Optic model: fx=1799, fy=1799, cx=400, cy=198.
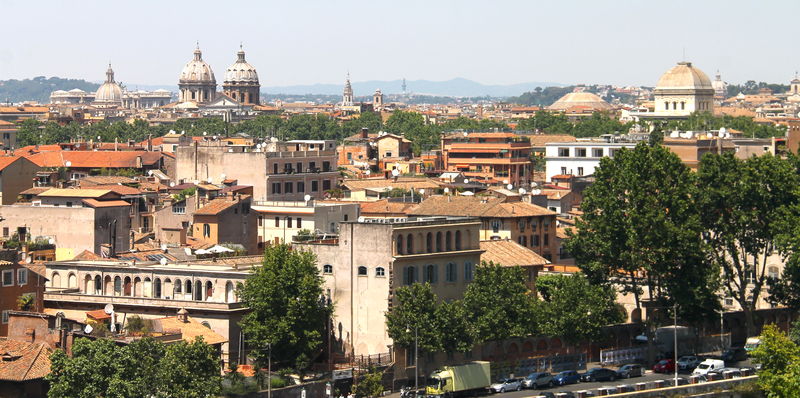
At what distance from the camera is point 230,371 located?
63.2 metres

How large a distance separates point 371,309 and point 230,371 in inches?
264

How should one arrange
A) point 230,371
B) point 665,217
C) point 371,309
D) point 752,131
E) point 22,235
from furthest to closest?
point 752,131
point 22,235
point 665,217
point 371,309
point 230,371

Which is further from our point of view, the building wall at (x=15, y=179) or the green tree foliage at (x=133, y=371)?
the building wall at (x=15, y=179)

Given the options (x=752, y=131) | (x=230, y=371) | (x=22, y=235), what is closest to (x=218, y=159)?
(x=22, y=235)

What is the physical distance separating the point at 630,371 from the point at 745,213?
12253 mm

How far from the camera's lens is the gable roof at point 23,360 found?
57.9m

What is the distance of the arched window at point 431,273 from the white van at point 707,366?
35.7ft

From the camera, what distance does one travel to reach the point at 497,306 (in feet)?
222

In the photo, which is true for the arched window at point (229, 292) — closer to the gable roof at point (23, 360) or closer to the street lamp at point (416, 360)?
the street lamp at point (416, 360)

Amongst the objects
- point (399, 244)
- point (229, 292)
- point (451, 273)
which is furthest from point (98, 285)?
point (451, 273)

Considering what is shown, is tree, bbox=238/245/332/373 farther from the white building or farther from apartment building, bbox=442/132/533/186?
apartment building, bbox=442/132/533/186

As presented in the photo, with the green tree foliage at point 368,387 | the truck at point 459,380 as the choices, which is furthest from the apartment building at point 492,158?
the green tree foliage at point 368,387

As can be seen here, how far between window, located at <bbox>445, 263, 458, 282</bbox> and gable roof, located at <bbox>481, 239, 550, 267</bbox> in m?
6.06

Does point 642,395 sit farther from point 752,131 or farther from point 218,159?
point 752,131
